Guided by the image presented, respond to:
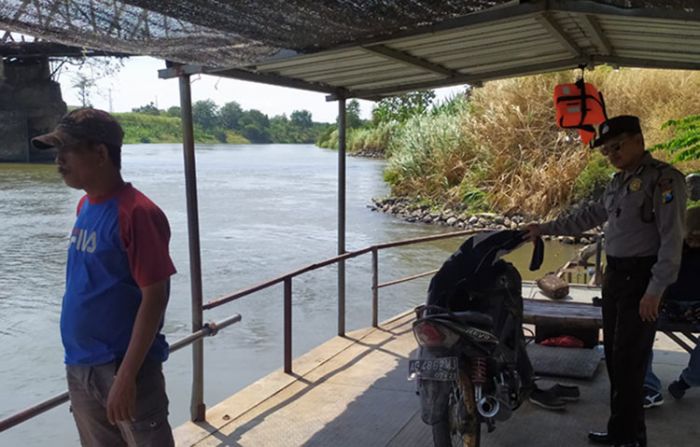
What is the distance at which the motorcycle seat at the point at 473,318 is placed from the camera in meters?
2.79

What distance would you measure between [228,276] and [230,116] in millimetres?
92513

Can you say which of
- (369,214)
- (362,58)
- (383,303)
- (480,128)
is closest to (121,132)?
(362,58)

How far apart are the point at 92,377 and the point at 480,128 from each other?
53.3 ft

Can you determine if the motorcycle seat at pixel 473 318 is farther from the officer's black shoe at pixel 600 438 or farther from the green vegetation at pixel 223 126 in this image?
the green vegetation at pixel 223 126

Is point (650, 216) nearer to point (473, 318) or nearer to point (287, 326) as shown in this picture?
point (473, 318)

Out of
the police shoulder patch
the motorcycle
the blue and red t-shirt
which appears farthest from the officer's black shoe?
the blue and red t-shirt

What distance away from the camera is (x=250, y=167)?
46594 millimetres

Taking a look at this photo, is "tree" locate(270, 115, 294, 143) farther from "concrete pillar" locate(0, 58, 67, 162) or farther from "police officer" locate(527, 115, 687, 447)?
"police officer" locate(527, 115, 687, 447)

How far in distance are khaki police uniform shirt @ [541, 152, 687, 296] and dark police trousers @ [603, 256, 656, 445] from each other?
0.07 metres

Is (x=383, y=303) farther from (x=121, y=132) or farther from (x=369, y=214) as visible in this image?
(x=369, y=214)

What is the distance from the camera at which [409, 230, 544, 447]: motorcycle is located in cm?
275

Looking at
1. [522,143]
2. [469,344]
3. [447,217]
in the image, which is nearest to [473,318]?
[469,344]

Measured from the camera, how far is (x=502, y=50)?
158 inches

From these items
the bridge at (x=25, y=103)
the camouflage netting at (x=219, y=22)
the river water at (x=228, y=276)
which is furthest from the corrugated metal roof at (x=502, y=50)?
the bridge at (x=25, y=103)
